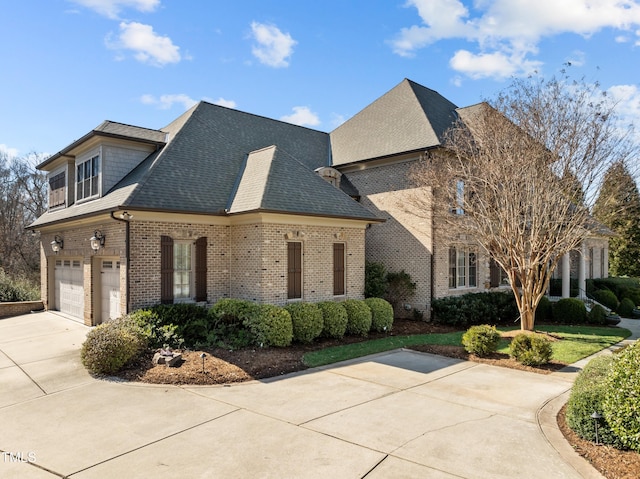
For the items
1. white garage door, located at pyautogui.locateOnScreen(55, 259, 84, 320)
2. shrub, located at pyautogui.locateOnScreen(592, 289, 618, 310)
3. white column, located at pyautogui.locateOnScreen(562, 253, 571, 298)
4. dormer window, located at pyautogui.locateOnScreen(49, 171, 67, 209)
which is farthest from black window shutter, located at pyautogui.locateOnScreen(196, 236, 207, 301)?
shrub, located at pyautogui.locateOnScreen(592, 289, 618, 310)

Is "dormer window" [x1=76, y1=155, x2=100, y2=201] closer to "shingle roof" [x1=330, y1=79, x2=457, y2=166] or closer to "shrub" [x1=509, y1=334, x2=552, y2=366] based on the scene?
"shingle roof" [x1=330, y1=79, x2=457, y2=166]

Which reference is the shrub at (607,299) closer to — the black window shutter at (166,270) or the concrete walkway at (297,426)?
the concrete walkway at (297,426)

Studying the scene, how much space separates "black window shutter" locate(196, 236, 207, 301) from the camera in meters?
13.2

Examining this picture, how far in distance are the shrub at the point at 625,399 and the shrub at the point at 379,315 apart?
8732mm

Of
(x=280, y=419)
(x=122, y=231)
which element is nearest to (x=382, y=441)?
(x=280, y=419)

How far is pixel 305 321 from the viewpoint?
1205 cm

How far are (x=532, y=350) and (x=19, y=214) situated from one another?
38.8m

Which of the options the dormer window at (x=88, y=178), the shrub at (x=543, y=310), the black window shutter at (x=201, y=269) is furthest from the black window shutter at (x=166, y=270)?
the shrub at (x=543, y=310)

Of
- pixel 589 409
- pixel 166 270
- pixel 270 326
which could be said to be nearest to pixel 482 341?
pixel 589 409

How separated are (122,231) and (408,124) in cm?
1217

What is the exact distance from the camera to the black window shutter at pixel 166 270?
1253 centimetres

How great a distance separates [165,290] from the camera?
12602 millimetres

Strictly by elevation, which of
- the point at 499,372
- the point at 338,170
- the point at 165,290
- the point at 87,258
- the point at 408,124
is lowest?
the point at 499,372

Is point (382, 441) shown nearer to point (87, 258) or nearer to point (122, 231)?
point (122, 231)
